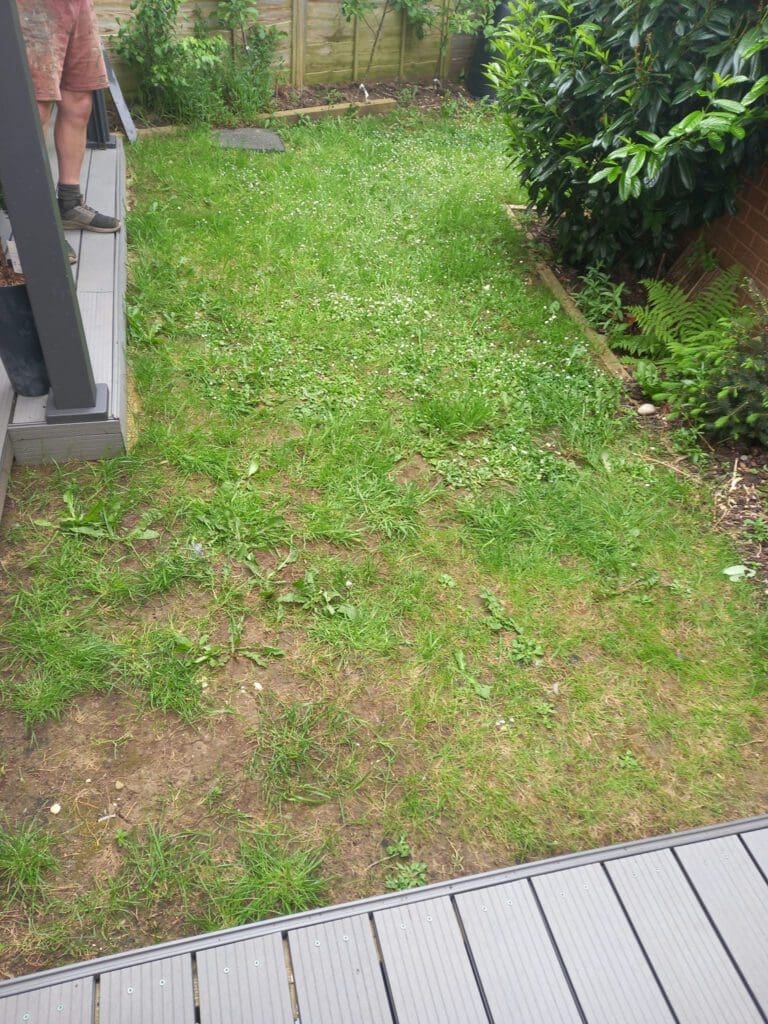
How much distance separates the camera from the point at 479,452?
3193 mm

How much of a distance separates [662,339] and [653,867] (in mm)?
2670

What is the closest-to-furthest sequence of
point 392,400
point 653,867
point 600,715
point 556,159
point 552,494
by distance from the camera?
1. point 653,867
2. point 600,715
3. point 552,494
4. point 392,400
5. point 556,159

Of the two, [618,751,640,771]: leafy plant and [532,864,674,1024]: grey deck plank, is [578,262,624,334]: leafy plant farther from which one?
[532,864,674,1024]: grey deck plank

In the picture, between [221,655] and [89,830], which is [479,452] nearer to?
[221,655]

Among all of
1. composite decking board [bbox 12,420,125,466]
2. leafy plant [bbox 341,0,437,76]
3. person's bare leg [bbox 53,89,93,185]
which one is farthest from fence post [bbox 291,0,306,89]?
composite decking board [bbox 12,420,125,466]

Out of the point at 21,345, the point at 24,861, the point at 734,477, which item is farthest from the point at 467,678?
the point at 21,345

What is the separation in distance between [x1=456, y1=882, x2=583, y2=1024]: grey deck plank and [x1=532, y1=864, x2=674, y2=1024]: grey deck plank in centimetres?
3

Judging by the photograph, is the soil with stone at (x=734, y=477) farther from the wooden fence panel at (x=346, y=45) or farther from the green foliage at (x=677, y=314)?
the wooden fence panel at (x=346, y=45)

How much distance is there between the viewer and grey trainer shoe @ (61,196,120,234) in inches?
155

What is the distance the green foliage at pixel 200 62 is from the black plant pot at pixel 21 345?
3.84 m

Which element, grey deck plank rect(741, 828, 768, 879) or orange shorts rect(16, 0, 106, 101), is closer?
grey deck plank rect(741, 828, 768, 879)

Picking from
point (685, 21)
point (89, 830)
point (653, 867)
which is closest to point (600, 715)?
point (653, 867)

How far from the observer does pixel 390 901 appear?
176cm

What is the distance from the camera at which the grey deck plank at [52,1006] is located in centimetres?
152
